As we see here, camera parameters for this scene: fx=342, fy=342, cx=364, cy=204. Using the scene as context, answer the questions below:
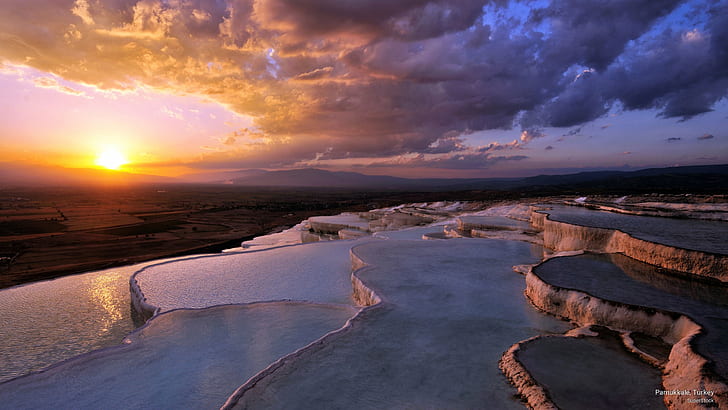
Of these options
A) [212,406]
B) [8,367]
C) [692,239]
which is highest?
[692,239]

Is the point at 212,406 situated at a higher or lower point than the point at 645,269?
lower

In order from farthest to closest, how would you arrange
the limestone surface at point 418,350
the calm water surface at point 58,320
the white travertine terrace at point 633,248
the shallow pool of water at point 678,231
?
the shallow pool of water at point 678,231 → the calm water surface at point 58,320 → the white travertine terrace at point 633,248 → the limestone surface at point 418,350

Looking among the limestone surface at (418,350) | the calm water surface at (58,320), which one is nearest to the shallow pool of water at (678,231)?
the limestone surface at (418,350)

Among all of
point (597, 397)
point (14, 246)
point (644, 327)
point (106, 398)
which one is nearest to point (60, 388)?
point (106, 398)

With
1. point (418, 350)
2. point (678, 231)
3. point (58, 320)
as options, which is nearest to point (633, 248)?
point (678, 231)

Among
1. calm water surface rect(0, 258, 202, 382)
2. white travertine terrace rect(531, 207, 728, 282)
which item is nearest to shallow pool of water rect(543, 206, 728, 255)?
white travertine terrace rect(531, 207, 728, 282)

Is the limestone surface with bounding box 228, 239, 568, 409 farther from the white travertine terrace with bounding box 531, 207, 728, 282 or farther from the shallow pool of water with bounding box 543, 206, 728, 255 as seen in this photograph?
the shallow pool of water with bounding box 543, 206, 728, 255

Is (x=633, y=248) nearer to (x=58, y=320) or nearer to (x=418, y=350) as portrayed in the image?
(x=418, y=350)

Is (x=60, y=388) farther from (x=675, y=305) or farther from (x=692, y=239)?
(x=692, y=239)

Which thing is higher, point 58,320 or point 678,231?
point 678,231

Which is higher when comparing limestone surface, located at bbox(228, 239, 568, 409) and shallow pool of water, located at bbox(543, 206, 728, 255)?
shallow pool of water, located at bbox(543, 206, 728, 255)

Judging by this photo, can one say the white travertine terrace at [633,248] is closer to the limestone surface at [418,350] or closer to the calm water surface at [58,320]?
the limestone surface at [418,350]
